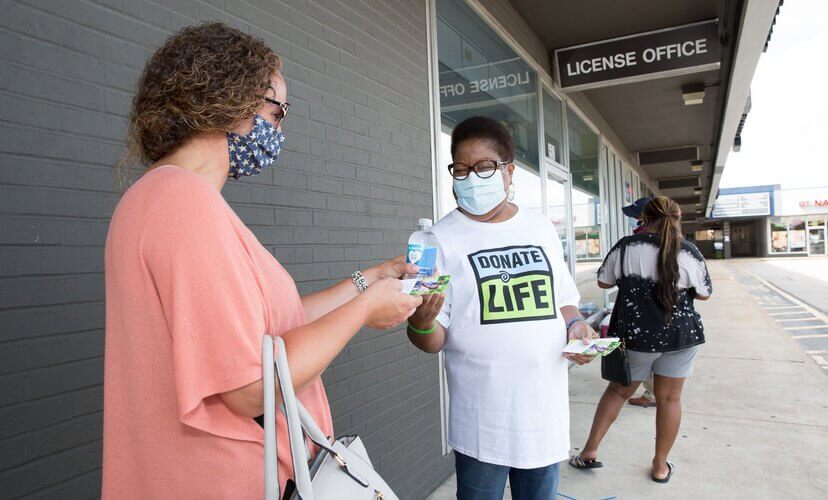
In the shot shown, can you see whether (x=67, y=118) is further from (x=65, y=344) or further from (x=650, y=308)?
(x=650, y=308)

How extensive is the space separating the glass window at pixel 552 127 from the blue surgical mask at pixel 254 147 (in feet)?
18.3

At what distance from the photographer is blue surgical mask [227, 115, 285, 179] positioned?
1214 millimetres

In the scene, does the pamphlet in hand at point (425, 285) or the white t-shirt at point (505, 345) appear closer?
the pamphlet in hand at point (425, 285)

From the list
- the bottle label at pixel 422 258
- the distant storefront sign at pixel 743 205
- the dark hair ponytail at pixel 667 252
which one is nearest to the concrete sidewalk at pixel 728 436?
the dark hair ponytail at pixel 667 252

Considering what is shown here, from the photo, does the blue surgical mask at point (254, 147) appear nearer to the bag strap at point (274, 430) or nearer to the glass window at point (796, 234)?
the bag strap at point (274, 430)

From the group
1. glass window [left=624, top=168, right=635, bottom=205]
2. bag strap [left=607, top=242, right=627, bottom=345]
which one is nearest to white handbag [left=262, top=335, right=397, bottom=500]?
bag strap [left=607, top=242, right=627, bottom=345]

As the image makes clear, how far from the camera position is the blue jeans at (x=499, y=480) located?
5.99ft

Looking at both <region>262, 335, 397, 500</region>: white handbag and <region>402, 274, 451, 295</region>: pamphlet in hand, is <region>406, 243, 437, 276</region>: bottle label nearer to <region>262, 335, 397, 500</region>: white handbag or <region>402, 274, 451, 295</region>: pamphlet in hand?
<region>402, 274, 451, 295</region>: pamphlet in hand

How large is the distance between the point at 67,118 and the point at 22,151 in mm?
177

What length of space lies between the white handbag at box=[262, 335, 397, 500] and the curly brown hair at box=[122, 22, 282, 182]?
1.55 feet

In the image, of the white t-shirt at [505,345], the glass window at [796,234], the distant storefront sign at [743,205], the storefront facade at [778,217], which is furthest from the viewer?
the distant storefront sign at [743,205]

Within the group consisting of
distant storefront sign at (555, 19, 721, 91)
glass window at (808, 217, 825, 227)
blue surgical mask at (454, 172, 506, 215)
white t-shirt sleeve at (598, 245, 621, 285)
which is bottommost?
white t-shirt sleeve at (598, 245, 621, 285)

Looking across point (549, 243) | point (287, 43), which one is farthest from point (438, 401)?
point (287, 43)

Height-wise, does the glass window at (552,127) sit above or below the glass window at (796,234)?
above
